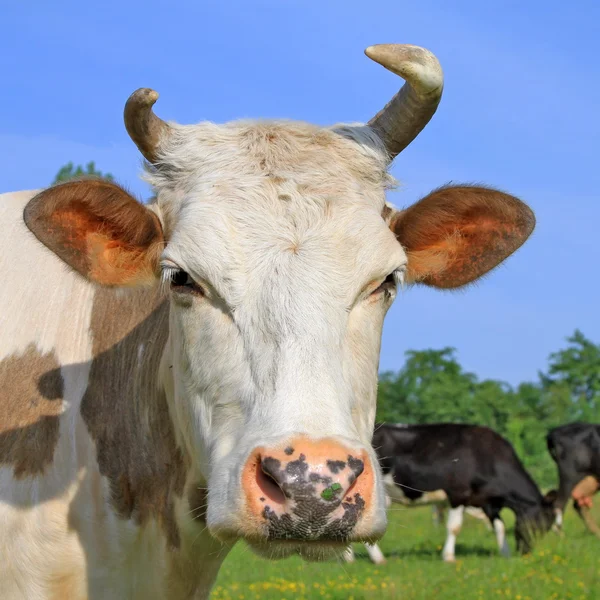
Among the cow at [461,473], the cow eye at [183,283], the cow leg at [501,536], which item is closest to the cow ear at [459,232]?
the cow eye at [183,283]

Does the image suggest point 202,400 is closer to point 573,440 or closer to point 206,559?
point 206,559

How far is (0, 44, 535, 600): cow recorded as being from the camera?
3.13m

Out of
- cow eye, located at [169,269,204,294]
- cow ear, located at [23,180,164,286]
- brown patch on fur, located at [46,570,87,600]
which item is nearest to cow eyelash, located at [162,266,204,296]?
cow eye, located at [169,269,204,294]

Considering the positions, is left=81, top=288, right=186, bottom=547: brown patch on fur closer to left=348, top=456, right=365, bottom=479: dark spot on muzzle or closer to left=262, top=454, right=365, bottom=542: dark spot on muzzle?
left=262, top=454, right=365, bottom=542: dark spot on muzzle

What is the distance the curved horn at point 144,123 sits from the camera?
3.85 metres

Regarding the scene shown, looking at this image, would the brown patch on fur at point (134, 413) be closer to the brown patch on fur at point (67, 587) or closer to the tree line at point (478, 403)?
the brown patch on fur at point (67, 587)

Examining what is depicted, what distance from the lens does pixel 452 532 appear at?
17.4 m

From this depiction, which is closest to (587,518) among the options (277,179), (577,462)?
(577,462)

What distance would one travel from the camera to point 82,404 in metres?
4.23

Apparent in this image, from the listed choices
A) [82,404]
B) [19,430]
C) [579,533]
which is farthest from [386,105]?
[579,533]

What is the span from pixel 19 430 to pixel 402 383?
64.8m

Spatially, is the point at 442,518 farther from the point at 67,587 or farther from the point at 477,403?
the point at 477,403

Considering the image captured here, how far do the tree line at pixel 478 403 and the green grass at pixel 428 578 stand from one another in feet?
145

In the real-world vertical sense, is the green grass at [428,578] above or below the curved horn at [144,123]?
below
